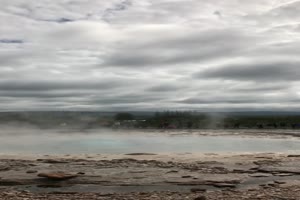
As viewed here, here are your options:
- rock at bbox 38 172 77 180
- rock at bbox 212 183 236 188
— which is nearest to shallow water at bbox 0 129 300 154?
rock at bbox 38 172 77 180

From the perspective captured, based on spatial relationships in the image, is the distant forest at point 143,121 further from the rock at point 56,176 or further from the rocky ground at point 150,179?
the rock at point 56,176

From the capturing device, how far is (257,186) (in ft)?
60.7

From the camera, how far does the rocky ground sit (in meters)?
16.4

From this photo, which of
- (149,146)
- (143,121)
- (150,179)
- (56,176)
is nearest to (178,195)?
(150,179)

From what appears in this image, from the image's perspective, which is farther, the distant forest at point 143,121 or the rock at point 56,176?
the distant forest at point 143,121

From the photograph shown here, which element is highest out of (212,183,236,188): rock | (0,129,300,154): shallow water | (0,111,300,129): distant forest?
(0,111,300,129): distant forest

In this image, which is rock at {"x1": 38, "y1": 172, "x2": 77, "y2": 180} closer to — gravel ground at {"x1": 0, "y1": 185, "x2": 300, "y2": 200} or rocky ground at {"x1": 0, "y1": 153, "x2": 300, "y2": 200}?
rocky ground at {"x1": 0, "y1": 153, "x2": 300, "y2": 200}

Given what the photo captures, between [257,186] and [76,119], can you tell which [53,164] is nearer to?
[257,186]

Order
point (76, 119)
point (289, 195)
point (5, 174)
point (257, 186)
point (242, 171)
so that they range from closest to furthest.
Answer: point (289, 195) < point (257, 186) < point (5, 174) < point (242, 171) < point (76, 119)

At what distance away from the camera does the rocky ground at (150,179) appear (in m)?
16.4

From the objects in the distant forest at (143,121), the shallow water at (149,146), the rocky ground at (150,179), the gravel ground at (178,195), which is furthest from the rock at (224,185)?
the distant forest at (143,121)

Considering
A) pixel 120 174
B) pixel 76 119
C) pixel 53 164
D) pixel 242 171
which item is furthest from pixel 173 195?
pixel 76 119

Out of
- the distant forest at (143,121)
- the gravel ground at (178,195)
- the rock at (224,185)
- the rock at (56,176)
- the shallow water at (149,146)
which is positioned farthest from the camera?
the distant forest at (143,121)

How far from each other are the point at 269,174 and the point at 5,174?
12.2m
